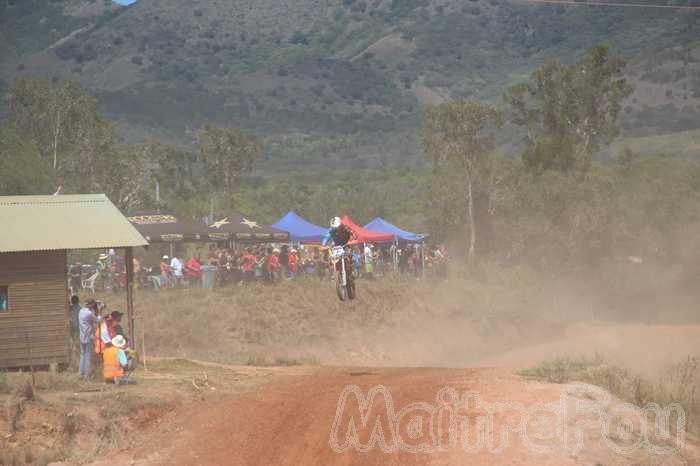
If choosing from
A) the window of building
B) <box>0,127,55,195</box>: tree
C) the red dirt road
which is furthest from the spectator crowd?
the red dirt road

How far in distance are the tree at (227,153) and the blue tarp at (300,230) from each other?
62.3 feet

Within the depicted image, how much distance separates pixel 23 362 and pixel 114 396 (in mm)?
4522

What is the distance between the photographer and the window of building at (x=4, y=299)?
2145 centimetres

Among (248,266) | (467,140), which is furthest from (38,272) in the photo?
(467,140)

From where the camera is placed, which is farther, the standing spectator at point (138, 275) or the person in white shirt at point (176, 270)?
the person in white shirt at point (176, 270)

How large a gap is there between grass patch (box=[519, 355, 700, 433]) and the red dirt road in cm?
142

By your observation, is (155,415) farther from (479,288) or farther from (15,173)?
(479,288)

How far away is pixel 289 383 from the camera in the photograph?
20.5m

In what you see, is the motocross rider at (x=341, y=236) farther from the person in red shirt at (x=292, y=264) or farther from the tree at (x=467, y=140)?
the tree at (x=467, y=140)

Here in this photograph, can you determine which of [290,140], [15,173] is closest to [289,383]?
[15,173]

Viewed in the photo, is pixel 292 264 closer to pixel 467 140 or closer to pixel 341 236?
pixel 341 236

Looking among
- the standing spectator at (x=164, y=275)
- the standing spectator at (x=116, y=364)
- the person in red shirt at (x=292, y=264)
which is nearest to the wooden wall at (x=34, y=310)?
the standing spectator at (x=116, y=364)

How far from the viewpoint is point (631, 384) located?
816 inches

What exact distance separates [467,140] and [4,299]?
135ft
